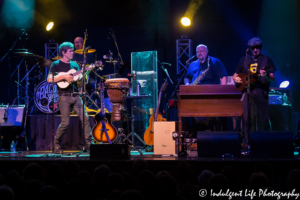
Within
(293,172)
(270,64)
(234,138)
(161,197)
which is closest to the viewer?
(161,197)

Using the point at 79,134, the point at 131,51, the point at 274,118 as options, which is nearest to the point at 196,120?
the point at 274,118

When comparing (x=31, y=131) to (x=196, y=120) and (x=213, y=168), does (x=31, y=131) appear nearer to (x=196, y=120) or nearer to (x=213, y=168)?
(x=196, y=120)

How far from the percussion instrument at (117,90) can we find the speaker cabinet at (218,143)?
2145 millimetres

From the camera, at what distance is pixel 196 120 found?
842 centimetres

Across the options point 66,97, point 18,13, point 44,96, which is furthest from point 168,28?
point 66,97

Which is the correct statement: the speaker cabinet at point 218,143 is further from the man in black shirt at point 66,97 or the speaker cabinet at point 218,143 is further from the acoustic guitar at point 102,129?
the man in black shirt at point 66,97

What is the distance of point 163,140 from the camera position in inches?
250

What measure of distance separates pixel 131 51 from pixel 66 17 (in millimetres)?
2610

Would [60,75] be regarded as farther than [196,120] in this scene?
No

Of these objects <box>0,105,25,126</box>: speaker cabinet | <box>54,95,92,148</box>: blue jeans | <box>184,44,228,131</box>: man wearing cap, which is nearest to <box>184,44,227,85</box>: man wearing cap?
<box>184,44,228,131</box>: man wearing cap

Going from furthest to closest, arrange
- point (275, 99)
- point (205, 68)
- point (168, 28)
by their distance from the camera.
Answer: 1. point (168, 28)
2. point (275, 99)
3. point (205, 68)

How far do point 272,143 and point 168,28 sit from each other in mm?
7052

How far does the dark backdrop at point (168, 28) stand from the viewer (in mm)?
11016

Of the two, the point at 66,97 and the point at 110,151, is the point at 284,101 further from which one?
the point at 66,97
